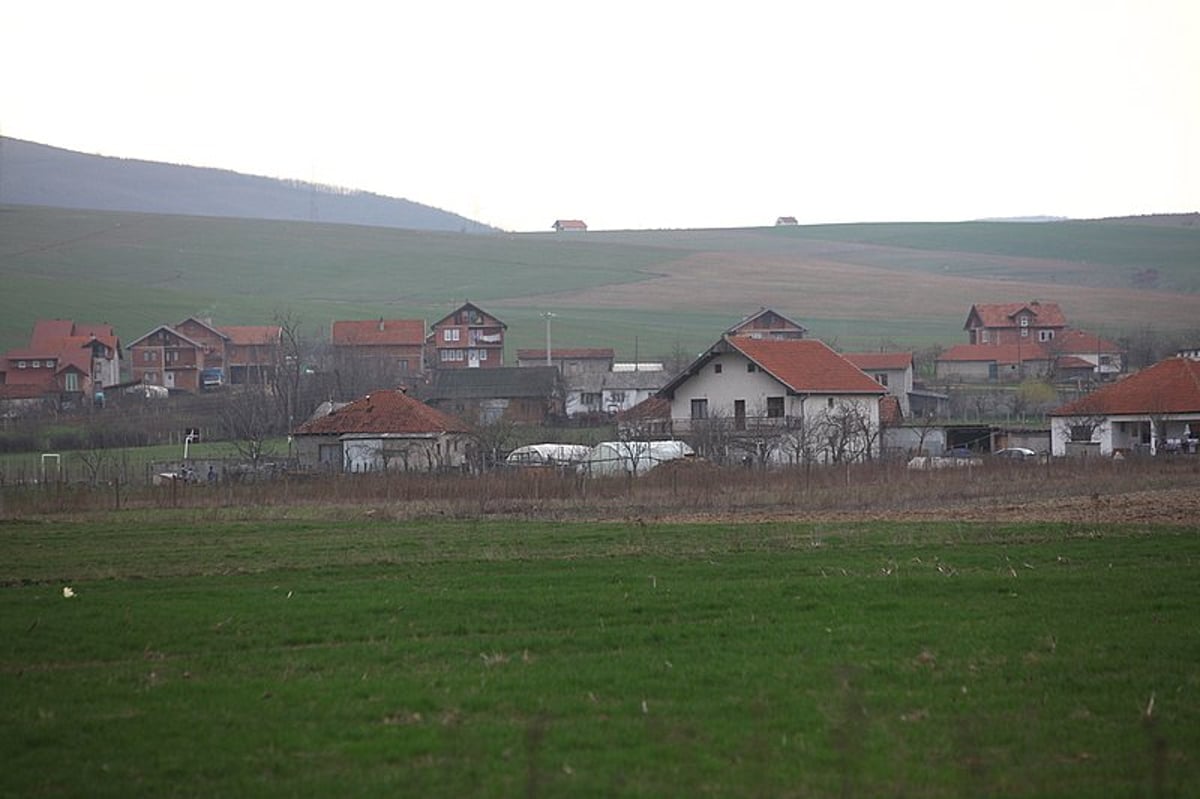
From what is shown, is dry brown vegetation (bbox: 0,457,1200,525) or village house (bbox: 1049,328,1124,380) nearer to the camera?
dry brown vegetation (bbox: 0,457,1200,525)

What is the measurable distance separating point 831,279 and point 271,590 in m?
129

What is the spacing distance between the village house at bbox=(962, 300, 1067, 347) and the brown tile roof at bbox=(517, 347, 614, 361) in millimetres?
28446

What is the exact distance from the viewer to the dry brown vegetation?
32.3m

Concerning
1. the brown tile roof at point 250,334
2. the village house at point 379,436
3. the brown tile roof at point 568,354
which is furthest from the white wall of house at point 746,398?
the brown tile roof at point 250,334

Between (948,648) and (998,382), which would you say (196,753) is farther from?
(998,382)

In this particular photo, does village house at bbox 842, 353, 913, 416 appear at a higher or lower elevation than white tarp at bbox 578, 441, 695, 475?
higher

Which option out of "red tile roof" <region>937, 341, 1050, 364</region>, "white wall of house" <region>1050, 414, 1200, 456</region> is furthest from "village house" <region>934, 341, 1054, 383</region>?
"white wall of house" <region>1050, 414, 1200, 456</region>

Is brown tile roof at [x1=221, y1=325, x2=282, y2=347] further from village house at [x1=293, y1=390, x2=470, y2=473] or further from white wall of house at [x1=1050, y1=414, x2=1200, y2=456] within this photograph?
white wall of house at [x1=1050, y1=414, x2=1200, y2=456]

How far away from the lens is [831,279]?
14462 cm

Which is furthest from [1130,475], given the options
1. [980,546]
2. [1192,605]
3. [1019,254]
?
[1019,254]

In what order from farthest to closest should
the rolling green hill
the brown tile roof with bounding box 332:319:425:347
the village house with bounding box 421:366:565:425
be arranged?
the rolling green hill → the brown tile roof with bounding box 332:319:425:347 → the village house with bounding box 421:366:565:425

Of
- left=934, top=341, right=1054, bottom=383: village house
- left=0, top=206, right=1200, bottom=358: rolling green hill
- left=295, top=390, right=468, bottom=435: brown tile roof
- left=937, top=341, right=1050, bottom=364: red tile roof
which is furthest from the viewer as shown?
left=0, top=206, right=1200, bottom=358: rolling green hill

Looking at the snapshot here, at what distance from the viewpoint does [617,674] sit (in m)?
12.9

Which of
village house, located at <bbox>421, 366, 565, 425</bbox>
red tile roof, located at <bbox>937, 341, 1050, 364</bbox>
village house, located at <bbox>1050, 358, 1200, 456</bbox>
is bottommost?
village house, located at <bbox>1050, 358, 1200, 456</bbox>
